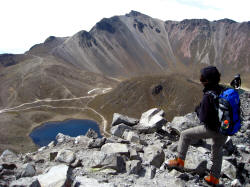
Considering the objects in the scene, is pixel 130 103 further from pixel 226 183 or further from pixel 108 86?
pixel 226 183

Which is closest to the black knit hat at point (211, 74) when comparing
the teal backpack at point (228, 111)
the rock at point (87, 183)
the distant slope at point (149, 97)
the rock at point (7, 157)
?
the teal backpack at point (228, 111)

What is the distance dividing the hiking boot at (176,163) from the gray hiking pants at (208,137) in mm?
179

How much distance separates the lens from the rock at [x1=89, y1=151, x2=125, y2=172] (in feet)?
30.2

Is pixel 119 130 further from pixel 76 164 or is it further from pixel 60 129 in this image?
pixel 60 129

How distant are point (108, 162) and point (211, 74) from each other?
4978 millimetres

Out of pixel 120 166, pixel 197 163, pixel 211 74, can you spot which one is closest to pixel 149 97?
pixel 197 163

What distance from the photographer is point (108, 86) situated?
432 feet

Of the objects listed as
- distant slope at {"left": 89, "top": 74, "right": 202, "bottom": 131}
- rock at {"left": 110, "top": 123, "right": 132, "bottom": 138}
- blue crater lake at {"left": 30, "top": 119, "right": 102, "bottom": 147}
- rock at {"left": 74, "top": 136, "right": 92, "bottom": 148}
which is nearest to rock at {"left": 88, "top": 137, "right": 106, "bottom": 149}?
rock at {"left": 74, "top": 136, "right": 92, "bottom": 148}

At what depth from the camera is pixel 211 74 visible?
7434mm

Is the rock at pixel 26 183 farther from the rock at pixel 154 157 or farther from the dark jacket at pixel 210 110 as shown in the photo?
the dark jacket at pixel 210 110

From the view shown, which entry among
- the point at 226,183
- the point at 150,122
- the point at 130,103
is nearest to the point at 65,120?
the point at 130,103

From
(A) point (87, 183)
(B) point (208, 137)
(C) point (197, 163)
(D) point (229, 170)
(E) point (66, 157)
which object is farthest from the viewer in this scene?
(D) point (229, 170)

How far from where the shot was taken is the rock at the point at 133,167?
30.1 feet

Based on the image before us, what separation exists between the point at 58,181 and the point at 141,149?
16.8 feet
